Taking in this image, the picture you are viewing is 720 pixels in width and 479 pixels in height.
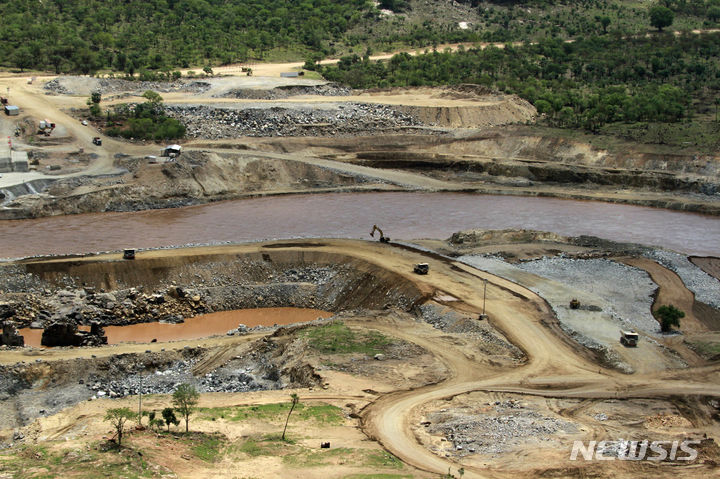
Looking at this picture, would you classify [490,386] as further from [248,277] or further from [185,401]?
[248,277]

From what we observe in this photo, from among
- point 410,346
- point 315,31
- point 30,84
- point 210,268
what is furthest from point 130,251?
point 315,31

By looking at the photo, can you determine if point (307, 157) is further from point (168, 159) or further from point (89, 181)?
point (89, 181)

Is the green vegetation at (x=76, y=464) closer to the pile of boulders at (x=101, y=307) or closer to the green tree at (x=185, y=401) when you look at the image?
the green tree at (x=185, y=401)

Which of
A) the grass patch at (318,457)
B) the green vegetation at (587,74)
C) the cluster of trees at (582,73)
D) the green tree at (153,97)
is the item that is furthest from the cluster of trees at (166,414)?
the cluster of trees at (582,73)

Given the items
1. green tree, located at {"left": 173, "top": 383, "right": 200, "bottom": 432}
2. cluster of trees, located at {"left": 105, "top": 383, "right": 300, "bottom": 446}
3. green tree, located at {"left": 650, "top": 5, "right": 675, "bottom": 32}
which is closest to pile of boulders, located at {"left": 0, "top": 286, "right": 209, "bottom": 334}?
cluster of trees, located at {"left": 105, "top": 383, "right": 300, "bottom": 446}

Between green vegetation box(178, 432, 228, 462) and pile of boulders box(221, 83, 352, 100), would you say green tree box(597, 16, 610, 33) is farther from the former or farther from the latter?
green vegetation box(178, 432, 228, 462)

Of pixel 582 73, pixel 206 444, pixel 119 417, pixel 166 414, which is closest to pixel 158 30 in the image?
pixel 582 73
